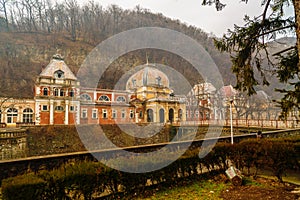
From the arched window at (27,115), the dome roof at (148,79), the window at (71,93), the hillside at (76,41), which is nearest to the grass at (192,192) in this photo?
the arched window at (27,115)

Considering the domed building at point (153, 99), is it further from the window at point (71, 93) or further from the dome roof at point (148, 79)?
the window at point (71, 93)

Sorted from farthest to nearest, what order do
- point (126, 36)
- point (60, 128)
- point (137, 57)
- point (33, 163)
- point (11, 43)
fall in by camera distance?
point (137, 57), point (126, 36), point (11, 43), point (60, 128), point (33, 163)

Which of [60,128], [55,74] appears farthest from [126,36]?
[60,128]

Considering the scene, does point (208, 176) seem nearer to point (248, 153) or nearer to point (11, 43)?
point (248, 153)

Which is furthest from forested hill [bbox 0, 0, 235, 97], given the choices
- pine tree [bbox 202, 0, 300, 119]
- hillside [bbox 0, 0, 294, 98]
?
pine tree [bbox 202, 0, 300, 119]

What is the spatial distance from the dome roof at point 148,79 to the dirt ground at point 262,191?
3738 centimetres

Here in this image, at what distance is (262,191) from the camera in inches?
197

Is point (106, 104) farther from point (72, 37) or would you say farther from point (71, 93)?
point (72, 37)

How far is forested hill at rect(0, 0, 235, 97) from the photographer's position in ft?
154

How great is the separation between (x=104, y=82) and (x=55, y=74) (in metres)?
19.4

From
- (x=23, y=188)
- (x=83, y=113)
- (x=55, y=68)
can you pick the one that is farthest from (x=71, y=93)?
(x=23, y=188)

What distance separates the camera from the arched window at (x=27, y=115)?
28.9m

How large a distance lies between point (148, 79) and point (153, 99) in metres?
8.16

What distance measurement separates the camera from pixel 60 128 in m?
23.2
